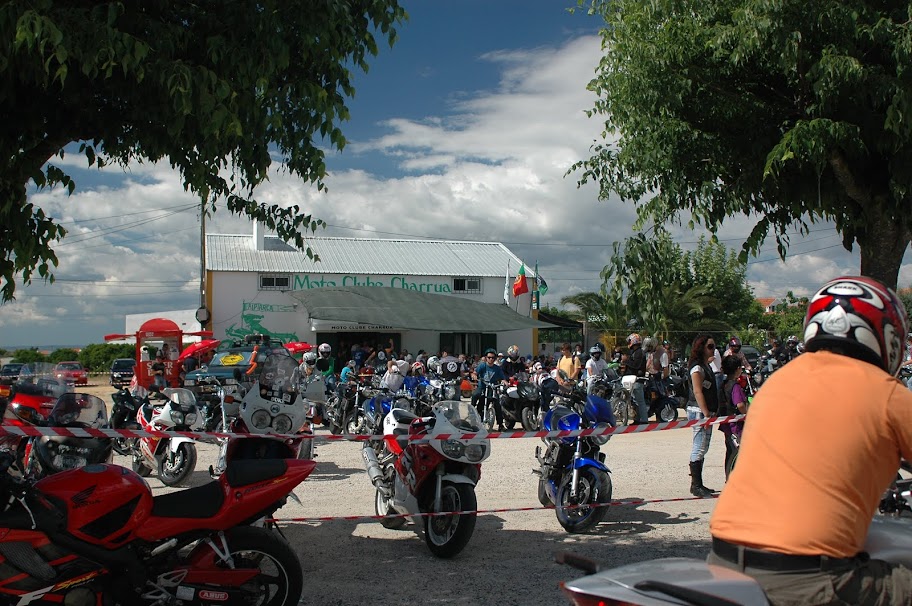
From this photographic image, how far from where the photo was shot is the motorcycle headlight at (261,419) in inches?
255

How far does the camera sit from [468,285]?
41.2 m

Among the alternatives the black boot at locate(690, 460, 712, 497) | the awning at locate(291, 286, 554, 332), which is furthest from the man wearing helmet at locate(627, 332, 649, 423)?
the awning at locate(291, 286, 554, 332)

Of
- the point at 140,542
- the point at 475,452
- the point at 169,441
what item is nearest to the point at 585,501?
the point at 475,452

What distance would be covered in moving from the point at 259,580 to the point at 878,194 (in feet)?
19.6

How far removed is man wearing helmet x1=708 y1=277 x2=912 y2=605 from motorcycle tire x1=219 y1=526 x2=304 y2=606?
287cm

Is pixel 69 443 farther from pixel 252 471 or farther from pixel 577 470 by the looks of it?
pixel 577 470

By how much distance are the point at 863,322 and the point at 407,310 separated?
1272 inches

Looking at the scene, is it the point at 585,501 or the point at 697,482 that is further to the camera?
the point at 697,482

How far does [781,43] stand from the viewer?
21.7 ft

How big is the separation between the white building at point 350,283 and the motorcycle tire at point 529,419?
1625 centimetres

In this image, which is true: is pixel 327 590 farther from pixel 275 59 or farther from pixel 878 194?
pixel 878 194

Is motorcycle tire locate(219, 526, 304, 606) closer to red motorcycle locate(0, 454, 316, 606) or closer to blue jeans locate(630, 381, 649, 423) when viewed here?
red motorcycle locate(0, 454, 316, 606)

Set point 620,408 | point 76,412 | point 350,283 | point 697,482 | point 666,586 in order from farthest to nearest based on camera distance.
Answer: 1. point 350,283
2. point 620,408
3. point 697,482
4. point 76,412
5. point 666,586

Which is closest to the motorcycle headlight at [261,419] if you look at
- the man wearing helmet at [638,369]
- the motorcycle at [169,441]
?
the motorcycle at [169,441]
